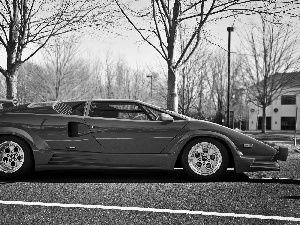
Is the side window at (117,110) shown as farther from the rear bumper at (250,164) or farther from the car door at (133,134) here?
the rear bumper at (250,164)

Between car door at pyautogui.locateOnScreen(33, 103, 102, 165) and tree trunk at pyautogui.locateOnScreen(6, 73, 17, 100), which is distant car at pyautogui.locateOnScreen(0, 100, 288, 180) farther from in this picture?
tree trunk at pyautogui.locateOnScreen(6, 73, 17, 100)

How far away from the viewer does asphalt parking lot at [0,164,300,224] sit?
10.0ft

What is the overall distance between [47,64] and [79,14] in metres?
15.5

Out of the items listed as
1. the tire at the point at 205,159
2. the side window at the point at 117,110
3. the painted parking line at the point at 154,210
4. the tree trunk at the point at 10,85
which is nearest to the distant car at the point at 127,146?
the tire at the point at 205,159

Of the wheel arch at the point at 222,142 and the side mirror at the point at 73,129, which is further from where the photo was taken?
the side mirror at the point at 73,129

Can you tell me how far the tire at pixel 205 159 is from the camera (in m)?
4.77

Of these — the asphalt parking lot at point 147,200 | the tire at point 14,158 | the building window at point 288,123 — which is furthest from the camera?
the building window at point 288,123

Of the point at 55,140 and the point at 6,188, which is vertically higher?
the point at 55,140

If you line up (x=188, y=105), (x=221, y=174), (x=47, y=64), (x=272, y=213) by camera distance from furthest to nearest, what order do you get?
1. (x=47, y=64)
2. (x=188, y=105)
3. (x=221, y=174)
4. (x=272, y=213)

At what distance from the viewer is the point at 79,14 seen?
1012 centimetres

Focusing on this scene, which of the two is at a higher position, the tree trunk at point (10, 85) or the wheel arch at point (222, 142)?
the tree trunk at point (10, 85)

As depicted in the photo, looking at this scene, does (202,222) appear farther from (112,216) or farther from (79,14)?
(79,14)

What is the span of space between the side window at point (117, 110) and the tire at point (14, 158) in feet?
3.64

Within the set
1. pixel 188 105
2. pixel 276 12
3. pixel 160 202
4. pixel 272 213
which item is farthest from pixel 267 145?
pixel 188 105
